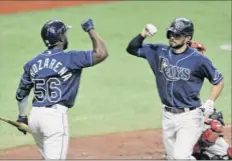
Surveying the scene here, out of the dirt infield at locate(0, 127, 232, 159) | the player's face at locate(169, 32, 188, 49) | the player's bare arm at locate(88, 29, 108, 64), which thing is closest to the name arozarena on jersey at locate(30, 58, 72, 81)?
the player's bare arm at locate(88, 29, 108, 64)

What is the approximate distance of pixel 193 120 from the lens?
25.5 ft

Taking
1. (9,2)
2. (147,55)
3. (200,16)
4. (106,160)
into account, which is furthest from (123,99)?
(9,2)

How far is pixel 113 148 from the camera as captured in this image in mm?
9484

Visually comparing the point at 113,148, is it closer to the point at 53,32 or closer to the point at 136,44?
the point at 136,44

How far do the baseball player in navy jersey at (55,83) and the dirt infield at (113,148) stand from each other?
5.81ft

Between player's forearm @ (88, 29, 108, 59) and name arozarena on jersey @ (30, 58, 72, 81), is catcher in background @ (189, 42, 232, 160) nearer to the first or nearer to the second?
player's forearm @ (88, 29, 108, 59)

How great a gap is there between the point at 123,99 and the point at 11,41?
10.8ft

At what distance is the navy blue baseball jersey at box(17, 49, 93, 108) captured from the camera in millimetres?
7324

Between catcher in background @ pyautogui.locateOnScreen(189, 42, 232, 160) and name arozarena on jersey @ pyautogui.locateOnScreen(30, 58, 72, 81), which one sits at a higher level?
name arozarena on jersey @ pyautogui.locateOnScreen(30, 58, 72, 81)

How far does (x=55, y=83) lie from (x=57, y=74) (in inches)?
3.9

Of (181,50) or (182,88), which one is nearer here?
(182,88)

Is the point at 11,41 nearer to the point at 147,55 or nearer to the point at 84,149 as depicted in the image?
the point at 84,149

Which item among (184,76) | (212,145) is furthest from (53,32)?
(212,145)

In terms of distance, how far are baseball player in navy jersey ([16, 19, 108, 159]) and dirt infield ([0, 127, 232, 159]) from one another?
1772 millimetres
